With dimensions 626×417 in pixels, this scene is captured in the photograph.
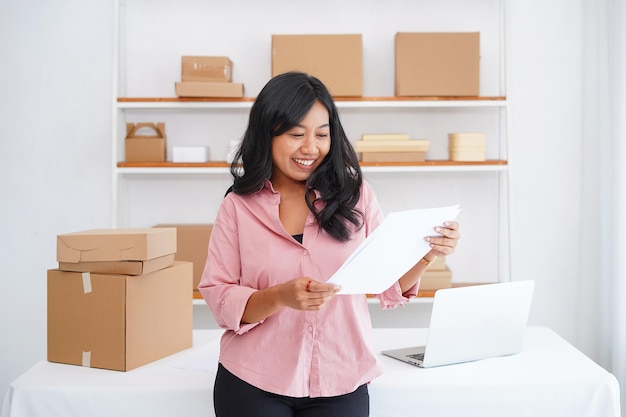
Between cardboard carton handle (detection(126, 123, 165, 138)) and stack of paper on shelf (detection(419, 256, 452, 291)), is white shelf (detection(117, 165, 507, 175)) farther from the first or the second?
stack of paper on shelf (detection(419, 256, 452, 291))

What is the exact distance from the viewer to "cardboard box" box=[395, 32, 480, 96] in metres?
3.21

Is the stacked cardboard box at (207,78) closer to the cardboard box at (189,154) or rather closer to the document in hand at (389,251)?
the cardboard box at (189,154)

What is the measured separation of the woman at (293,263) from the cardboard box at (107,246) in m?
0.40

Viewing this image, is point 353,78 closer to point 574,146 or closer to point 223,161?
point 223,161

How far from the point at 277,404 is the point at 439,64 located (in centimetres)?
213

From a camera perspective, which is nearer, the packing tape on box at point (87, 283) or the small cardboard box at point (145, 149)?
the packing tape on box at point (87, 283)

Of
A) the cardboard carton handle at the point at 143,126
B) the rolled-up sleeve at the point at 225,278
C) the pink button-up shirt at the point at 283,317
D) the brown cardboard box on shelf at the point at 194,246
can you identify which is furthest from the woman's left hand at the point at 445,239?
the cardboard carton handle at the point at 143,126

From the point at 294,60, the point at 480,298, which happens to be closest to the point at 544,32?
the point at 294,60

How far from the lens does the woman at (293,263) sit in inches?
60.9

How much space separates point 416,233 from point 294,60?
184cm

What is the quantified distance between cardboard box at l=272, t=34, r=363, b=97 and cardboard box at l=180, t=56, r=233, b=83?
9.9 inches

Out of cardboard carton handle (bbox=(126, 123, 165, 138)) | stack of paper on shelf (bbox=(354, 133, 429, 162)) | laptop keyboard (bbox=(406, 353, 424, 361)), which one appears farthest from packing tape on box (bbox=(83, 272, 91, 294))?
stack of paper on shelf (bbox=(354, 133, 429, 162))

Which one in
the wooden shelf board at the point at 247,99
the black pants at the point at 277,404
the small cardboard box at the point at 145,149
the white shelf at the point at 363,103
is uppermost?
the wooden shelf board at the point at 247,99

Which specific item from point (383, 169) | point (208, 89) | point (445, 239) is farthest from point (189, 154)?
point (445, 239)
